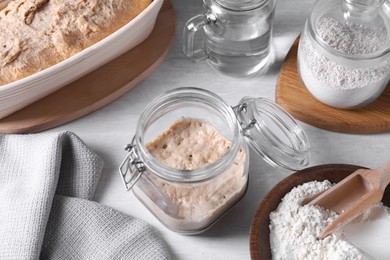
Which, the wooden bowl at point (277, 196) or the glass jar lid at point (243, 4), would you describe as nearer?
the wooden bowl at point (277, 196)

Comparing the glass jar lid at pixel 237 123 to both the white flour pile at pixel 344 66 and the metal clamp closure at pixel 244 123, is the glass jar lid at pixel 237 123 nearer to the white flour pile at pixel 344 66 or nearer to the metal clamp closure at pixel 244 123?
the metal clamp closure at pixel 244 123

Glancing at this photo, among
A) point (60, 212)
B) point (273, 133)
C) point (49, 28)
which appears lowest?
point (60, 212)

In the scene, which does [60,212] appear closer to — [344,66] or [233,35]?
[233,35]

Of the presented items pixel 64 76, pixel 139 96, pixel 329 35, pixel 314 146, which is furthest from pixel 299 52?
pixel 64 76

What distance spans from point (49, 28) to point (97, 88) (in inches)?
6.5

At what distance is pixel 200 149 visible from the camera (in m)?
1.30

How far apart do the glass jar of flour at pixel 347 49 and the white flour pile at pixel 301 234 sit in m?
0.26

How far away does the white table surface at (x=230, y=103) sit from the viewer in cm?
135

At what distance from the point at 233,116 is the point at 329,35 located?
0.28 m

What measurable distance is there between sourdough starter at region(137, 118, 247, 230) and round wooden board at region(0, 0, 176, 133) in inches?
9.4

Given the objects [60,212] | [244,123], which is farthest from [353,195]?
[60,212]

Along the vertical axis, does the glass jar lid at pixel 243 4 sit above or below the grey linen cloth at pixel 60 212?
above

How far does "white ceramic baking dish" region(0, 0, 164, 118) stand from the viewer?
1.38 meters

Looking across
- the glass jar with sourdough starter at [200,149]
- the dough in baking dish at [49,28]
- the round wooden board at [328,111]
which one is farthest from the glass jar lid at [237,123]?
the dough in baking dish at [49,28]
